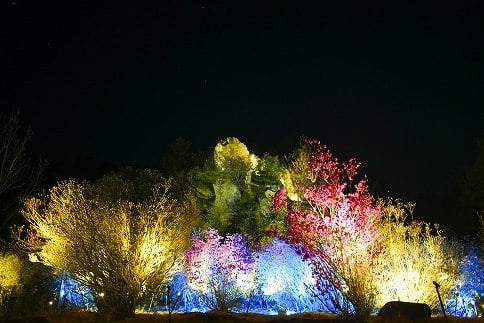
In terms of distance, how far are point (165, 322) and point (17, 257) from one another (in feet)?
34.9

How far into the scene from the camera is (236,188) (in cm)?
2464

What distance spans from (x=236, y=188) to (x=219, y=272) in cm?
827

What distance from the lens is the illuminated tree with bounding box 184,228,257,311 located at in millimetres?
16766

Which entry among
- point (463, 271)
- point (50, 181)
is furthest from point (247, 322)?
point (50, 181)

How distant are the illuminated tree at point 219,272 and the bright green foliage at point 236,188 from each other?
5621mm

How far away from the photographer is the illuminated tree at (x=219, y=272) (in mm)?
16766

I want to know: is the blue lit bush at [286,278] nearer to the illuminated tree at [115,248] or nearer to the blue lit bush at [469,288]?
the illuminated tree at [115,248]

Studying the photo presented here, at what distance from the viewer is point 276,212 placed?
23.5 m

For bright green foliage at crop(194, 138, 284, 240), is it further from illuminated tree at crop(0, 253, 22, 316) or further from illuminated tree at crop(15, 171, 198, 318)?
illuminated tree at crop(15, 171, 198, 318)

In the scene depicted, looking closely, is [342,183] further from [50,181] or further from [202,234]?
[50,181]

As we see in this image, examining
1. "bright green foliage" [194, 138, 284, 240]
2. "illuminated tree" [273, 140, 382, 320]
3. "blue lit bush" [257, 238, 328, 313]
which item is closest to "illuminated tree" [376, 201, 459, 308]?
"illuminated tree" [273, 140, 382, 320]

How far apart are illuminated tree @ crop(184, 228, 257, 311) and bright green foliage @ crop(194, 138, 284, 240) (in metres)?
5.62

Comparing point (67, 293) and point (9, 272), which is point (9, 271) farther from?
point (67, 293)

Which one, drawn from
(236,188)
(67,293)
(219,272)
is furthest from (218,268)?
(236,188)
